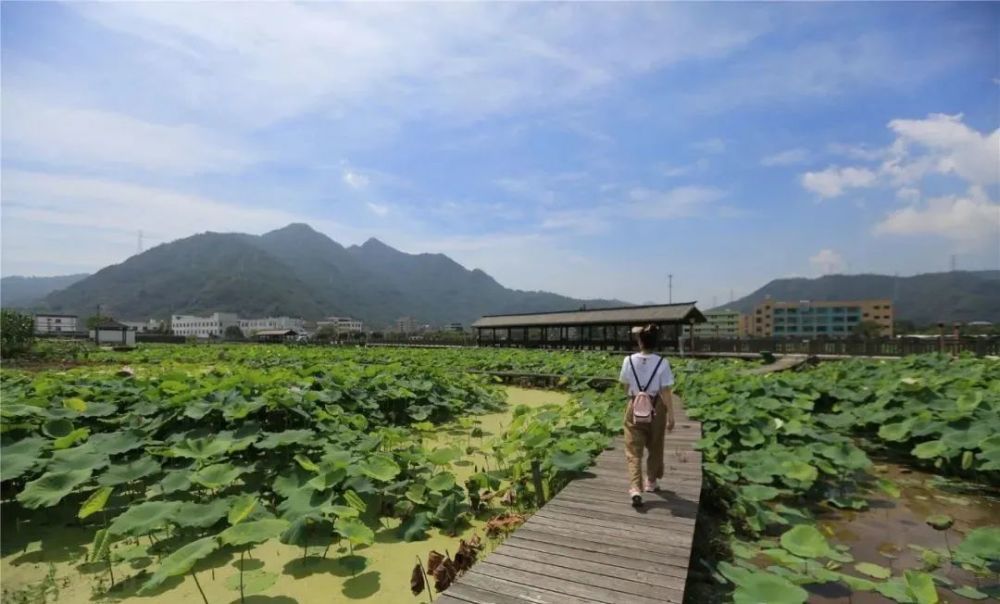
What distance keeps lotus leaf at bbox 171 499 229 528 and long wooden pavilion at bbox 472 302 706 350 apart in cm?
1890

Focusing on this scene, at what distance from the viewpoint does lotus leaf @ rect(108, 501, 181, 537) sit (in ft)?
9.68

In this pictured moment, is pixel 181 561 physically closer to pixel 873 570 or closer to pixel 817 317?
pixel 873 570

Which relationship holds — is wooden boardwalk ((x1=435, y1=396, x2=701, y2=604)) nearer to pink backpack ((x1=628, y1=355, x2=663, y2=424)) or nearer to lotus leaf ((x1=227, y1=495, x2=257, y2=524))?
pink backpack ((x1=628, y1=355, x2=663, y2=424))

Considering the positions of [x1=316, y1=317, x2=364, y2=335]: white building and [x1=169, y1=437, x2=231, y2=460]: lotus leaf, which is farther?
[x1=316, y1=317, x2=364, y2=335]: white building

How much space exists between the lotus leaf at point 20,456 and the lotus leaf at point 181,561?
1.87 m

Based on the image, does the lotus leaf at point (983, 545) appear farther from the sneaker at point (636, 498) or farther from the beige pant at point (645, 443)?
the sneaker at point (636, 498)

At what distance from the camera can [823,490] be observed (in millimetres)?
5113

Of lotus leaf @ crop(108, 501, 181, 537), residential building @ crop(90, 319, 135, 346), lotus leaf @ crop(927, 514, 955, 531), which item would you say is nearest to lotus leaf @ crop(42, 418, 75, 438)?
lotus leaf @ crop(108, 501, 181, 537)

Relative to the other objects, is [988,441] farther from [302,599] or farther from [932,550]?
[302,599]

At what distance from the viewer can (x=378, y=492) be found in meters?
4.30

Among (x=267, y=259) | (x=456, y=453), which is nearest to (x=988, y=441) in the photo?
(x=456, y=453)

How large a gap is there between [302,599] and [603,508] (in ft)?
6.40

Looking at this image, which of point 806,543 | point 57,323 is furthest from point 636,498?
point 57,323

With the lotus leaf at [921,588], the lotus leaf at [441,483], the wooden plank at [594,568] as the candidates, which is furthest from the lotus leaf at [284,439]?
the lotus leaf at [921,588]
